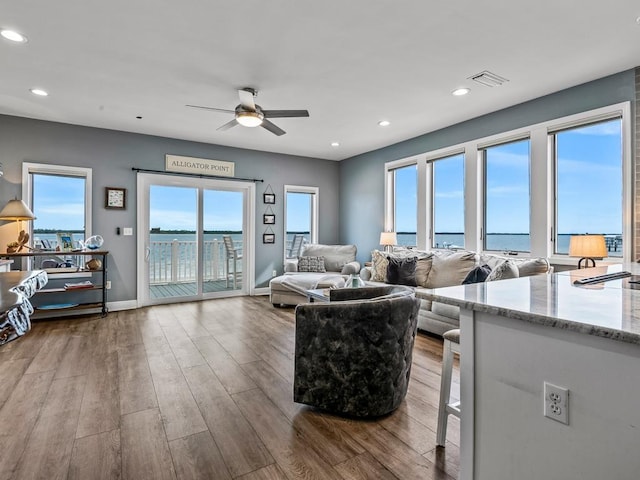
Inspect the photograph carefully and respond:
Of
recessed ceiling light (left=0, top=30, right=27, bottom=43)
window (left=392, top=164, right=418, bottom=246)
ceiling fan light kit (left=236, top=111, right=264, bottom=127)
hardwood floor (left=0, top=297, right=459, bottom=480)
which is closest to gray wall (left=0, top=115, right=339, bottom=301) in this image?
hardwood floor (left=0, top=297, right=459, bottom=480)

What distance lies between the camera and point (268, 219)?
639 cm

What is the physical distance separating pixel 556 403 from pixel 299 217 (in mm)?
6034

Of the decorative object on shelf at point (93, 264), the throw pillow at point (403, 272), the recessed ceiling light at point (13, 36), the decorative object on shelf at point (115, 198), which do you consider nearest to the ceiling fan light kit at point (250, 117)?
the recessed ceiling light at point (13, 36)

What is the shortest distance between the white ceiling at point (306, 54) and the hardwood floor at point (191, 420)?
267 cm

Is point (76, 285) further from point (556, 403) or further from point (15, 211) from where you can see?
point (556, 403)

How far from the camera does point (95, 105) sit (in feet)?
13.2

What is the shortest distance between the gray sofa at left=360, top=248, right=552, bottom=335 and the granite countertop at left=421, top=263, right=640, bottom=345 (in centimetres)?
166

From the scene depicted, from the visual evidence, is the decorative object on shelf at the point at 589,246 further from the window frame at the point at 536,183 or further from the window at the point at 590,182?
the window at the point at 590,182

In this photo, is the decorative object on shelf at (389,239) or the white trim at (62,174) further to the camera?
the decorative object on shelf at (389,239)

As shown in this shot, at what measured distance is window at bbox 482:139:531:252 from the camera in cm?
414

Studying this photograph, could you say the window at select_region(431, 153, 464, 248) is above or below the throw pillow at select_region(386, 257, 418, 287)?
above

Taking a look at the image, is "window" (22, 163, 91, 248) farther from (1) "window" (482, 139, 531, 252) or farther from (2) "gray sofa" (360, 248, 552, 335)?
(1) "window" (482, 139, 531, 252)

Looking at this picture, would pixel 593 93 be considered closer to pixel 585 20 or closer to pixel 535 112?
pixel 535 112

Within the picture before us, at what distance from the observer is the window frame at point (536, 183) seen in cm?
317
